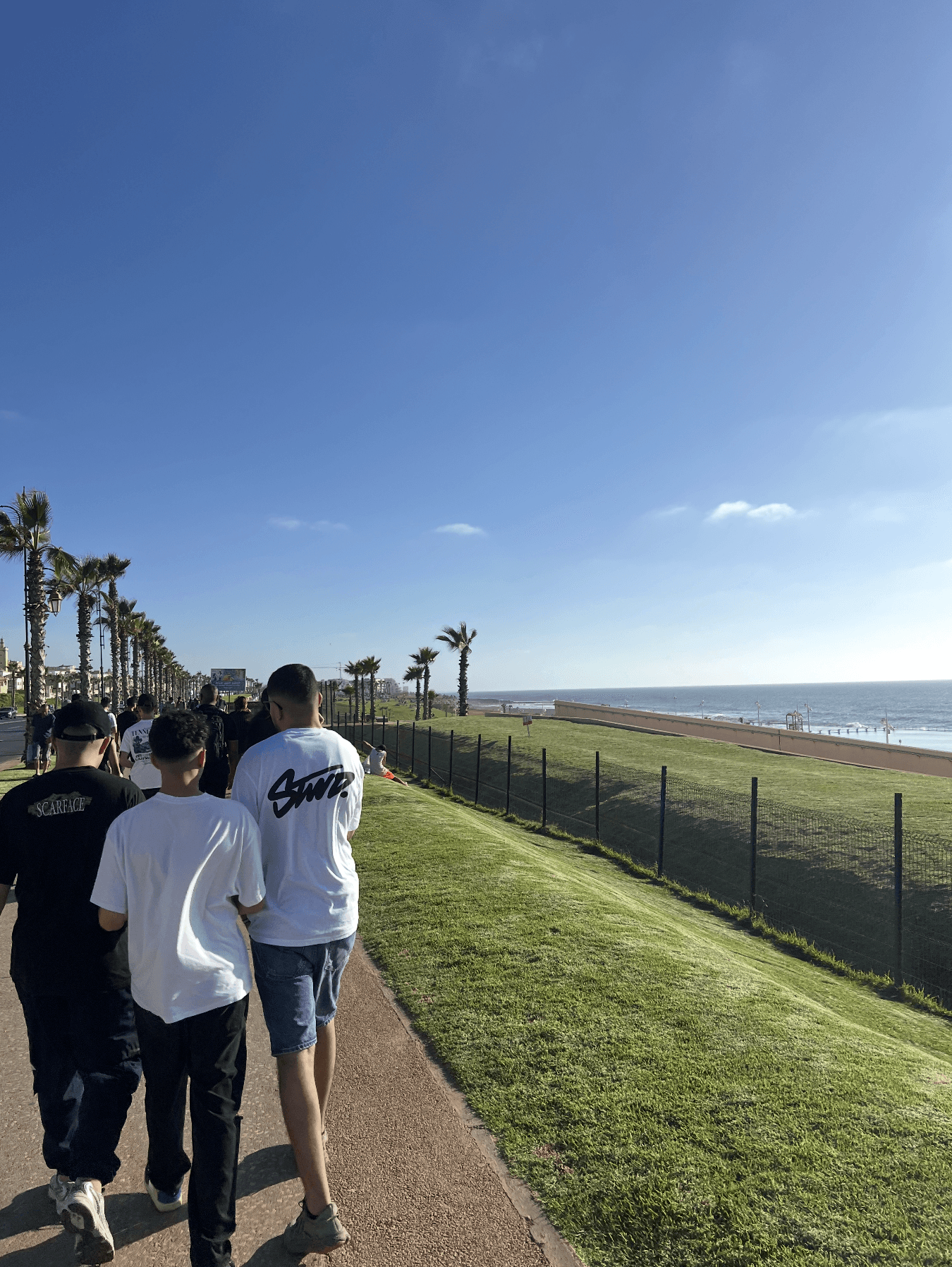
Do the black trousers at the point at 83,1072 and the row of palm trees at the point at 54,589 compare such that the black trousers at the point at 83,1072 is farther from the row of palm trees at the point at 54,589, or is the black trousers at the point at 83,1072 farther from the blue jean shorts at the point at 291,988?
the row of palm trees at the point at 54,589

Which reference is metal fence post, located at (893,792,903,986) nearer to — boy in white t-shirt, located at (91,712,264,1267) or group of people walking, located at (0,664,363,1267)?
group of people walking, located at (0,664,363,1267)

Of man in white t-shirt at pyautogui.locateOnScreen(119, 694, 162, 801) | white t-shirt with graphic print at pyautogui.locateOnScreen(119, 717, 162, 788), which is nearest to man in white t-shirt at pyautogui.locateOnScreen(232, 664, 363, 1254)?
man in white t-shirt at pyautogui.locateOnScreen(119, 694, 162, 801)

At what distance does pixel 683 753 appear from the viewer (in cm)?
2986

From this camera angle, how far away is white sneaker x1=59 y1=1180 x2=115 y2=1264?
276 centimetres

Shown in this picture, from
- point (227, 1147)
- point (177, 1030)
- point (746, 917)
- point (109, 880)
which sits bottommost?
point (746, 917)

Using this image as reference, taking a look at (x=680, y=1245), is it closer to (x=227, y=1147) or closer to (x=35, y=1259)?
(x=227, y=1147)

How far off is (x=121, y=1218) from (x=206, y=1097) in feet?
3.38

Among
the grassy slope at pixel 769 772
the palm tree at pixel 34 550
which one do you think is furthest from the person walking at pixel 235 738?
the palm tree at pixel 34 550

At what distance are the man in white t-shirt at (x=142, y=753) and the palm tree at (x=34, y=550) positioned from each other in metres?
19.3

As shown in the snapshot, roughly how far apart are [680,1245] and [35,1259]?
2.58 meters

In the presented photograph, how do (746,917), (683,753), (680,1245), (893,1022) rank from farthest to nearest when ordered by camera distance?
(683,753) → (746,917) → (893,1022) → (680,1245)

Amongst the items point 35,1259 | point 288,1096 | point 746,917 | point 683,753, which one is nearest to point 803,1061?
point 288,1096

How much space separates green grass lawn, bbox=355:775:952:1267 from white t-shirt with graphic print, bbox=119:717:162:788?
8.64 ft

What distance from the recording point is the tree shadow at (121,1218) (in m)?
2.86
